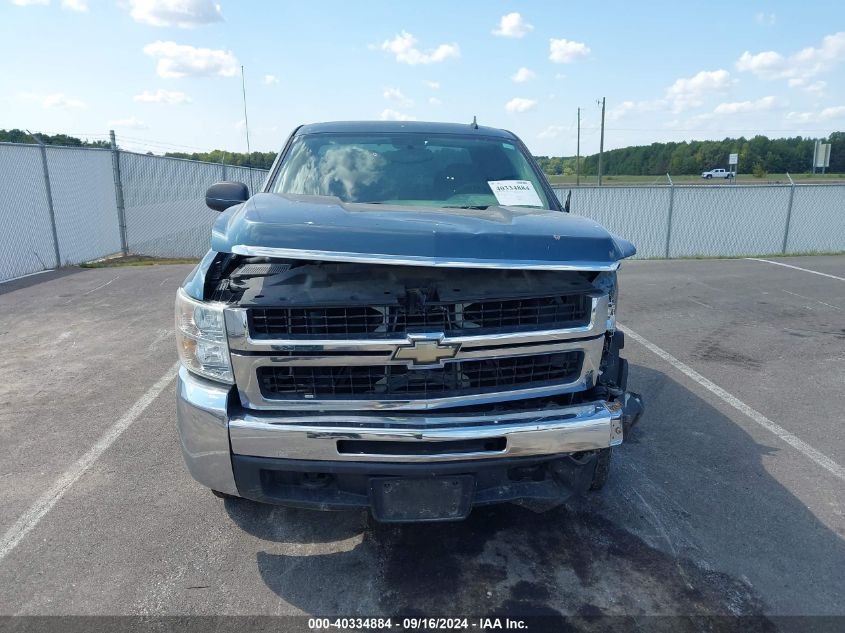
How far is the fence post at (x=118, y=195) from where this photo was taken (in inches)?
551

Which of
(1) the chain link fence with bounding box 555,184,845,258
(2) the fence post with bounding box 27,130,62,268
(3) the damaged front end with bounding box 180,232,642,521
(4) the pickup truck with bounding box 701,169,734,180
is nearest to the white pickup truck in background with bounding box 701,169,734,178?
(4) the pickup truck with bounding box 701,169,734,180

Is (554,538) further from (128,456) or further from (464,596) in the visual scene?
(128,456)

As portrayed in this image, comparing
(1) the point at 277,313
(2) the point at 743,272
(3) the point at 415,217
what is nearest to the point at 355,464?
(1) the point at 277,313

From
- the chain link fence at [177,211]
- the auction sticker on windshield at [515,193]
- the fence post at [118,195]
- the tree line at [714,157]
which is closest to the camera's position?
the auction sticker on windshield at [515,193]

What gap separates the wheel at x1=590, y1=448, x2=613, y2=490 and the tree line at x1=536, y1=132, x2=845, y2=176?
154 ft

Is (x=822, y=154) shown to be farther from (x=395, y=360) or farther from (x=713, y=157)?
(x=713, y=157)

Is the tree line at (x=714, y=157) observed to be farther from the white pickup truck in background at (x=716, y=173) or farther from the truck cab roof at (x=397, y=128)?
the truck cab roof at (x=397, y=128)

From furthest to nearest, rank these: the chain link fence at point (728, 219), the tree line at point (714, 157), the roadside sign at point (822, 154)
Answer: the tree line at point (714, 157) < the roadside sign at point (822, 154) < the chain link fence at point (728, 219)

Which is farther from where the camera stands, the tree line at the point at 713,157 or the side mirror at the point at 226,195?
the tree line at the point at 713,157

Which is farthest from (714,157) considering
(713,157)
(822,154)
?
(822,154)

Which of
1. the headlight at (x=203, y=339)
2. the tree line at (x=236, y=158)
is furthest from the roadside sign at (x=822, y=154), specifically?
the headlight at (x=203, y=339)

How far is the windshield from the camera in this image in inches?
149

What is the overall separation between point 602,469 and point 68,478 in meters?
3.06

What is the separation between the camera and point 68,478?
370 centimetres
